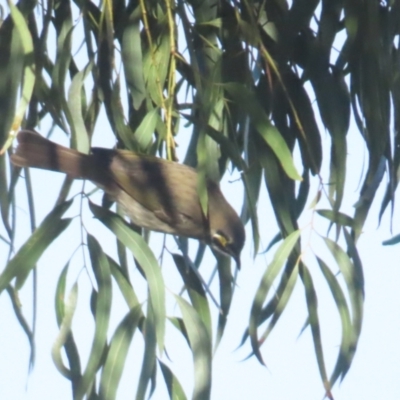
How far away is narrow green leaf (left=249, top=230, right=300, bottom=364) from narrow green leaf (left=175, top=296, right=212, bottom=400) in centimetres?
11

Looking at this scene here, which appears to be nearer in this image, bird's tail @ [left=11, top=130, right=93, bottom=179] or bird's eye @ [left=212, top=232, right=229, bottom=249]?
bird's tail @ [left=11, top=130, right=93, bottom=179]

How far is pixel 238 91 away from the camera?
6.81ft

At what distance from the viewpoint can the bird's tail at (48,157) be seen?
2.25 meters

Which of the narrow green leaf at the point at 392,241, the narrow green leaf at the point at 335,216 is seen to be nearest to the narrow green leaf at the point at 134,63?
the narrow green leaf at the point at 335,216

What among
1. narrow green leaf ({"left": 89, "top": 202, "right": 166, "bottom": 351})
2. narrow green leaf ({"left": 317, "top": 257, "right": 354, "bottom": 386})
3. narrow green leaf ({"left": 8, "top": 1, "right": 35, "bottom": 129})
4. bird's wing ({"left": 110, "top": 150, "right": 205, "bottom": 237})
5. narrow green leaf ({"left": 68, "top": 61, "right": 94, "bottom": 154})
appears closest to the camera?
narrow green leaf ({"left": 8, "top": 1, "right": 35, "bottom": 129})

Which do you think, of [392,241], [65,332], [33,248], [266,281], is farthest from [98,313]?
[392,241]

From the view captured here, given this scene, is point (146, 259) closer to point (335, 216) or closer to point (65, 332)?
point (65, 332)

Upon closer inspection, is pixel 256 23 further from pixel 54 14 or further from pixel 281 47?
pixel 54 14

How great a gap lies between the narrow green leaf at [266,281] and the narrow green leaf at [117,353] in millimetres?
236

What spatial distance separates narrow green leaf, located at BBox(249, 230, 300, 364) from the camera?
7.06 feet

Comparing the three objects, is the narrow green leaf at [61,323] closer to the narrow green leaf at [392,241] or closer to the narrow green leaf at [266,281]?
the narrow green leaf at [266,281]

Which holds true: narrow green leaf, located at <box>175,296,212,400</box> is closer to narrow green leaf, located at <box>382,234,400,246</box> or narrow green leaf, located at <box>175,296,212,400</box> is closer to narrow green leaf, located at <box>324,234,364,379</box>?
narrow green leaf, located at <box>324,234,364,379</box>

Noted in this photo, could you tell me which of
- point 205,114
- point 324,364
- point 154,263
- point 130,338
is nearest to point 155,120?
point 205,114

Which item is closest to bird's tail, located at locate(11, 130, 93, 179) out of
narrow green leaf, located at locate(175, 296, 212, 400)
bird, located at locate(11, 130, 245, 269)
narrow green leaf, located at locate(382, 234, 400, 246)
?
bird, located at locate(11, 130, 245, 269)
